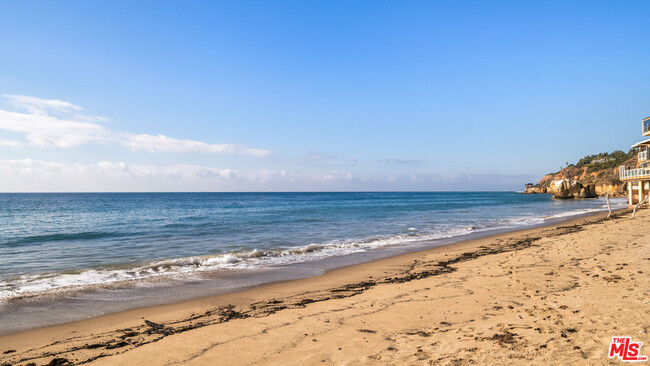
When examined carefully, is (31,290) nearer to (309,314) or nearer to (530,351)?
(309,314)

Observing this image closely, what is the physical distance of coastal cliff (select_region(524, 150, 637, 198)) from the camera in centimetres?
7594

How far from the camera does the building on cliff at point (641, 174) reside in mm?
29359

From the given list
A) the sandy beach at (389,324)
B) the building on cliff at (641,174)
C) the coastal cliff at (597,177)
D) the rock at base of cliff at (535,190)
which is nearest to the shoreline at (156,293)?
the sandy beach at (389,324)

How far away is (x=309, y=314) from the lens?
20.1 feet

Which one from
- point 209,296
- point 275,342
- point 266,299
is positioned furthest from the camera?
point 209,296

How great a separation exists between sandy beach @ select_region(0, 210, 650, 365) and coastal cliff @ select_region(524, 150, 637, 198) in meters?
64.3

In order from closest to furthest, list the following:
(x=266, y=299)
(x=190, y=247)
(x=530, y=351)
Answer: (x=530, y=351) < (x=266, y=299) < (x=190, y=247)

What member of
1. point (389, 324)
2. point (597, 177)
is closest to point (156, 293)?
point (389, 324)

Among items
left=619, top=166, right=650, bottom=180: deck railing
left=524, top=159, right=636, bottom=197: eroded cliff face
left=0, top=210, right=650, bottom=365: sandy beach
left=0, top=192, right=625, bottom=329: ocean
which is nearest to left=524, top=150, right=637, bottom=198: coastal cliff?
left=524, top=159, right=636, bottom=197: eroded cliff face

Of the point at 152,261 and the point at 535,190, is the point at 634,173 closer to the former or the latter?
the point at 152,261

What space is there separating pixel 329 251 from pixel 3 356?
1083 cm

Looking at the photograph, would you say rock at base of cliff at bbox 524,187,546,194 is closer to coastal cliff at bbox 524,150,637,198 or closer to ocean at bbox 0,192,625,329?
coastal cliff at bbox 524,150,637,198

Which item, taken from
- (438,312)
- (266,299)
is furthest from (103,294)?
(438,312)

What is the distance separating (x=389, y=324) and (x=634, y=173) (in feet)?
123
